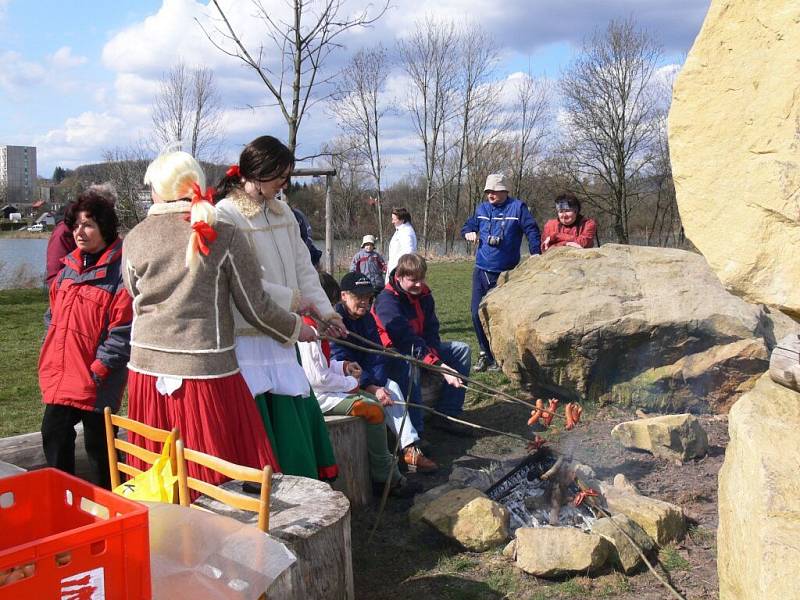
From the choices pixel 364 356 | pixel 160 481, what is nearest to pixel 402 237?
pixel 364 356

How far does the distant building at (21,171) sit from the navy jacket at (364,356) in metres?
33.0

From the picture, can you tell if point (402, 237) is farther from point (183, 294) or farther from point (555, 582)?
point (183, 294)

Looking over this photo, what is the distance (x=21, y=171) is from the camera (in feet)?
152

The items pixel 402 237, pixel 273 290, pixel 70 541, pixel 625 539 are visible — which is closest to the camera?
pixel 70 541

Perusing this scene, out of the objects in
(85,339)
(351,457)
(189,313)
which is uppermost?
(189,313)

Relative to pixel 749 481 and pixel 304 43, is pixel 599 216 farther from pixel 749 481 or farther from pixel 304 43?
pixel 749 481

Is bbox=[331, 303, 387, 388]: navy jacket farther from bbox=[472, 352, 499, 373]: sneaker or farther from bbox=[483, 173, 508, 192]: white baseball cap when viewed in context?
bbox=[483, 173, 508, 192]: white baseball cap

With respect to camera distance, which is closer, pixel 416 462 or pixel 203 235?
pixel 203 235

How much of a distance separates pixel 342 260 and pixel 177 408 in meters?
18.5

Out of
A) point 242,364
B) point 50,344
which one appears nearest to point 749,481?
point 242,364

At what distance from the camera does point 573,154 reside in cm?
2550

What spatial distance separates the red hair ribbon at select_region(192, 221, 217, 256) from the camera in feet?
9.09

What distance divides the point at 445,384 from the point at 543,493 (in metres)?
1.63

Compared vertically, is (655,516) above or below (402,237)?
below
